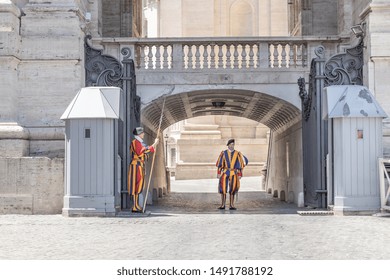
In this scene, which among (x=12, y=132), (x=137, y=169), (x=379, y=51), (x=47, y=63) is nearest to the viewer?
(x=137, y=169)

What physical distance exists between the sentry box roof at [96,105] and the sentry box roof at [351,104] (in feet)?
13.6

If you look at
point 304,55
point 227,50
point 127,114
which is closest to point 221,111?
point 227,50

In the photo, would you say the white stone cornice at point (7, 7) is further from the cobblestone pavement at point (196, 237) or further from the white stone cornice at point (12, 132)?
the cobblestone pavement at point (196, 237)

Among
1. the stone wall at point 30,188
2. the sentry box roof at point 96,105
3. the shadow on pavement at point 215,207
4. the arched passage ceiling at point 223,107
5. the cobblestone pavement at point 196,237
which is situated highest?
the arched passage ceiling at point 223,107

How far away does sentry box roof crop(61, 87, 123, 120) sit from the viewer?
13.7m

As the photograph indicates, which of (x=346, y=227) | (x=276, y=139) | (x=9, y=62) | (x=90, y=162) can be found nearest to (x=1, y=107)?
(x=9, y=62)

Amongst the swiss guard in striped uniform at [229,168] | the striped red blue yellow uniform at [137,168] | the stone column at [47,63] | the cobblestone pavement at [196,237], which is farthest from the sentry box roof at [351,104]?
the stone column at [47,63]

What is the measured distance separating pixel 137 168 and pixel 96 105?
59.1 inches

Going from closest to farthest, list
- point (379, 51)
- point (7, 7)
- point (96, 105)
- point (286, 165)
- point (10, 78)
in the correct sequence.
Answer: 1. point (96, 105)
2. point (7, 7)
3. point (10, 78)
4. point (379, 51)
5. point (286, 165)

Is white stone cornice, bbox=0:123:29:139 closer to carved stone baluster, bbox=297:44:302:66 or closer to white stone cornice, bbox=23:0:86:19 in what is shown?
white stone cornice, bbox=23:0:86:19

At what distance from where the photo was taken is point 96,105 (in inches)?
546

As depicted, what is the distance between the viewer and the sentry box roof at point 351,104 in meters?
13.8

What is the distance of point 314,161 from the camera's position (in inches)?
614

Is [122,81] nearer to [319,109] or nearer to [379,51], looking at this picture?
[319,109]
